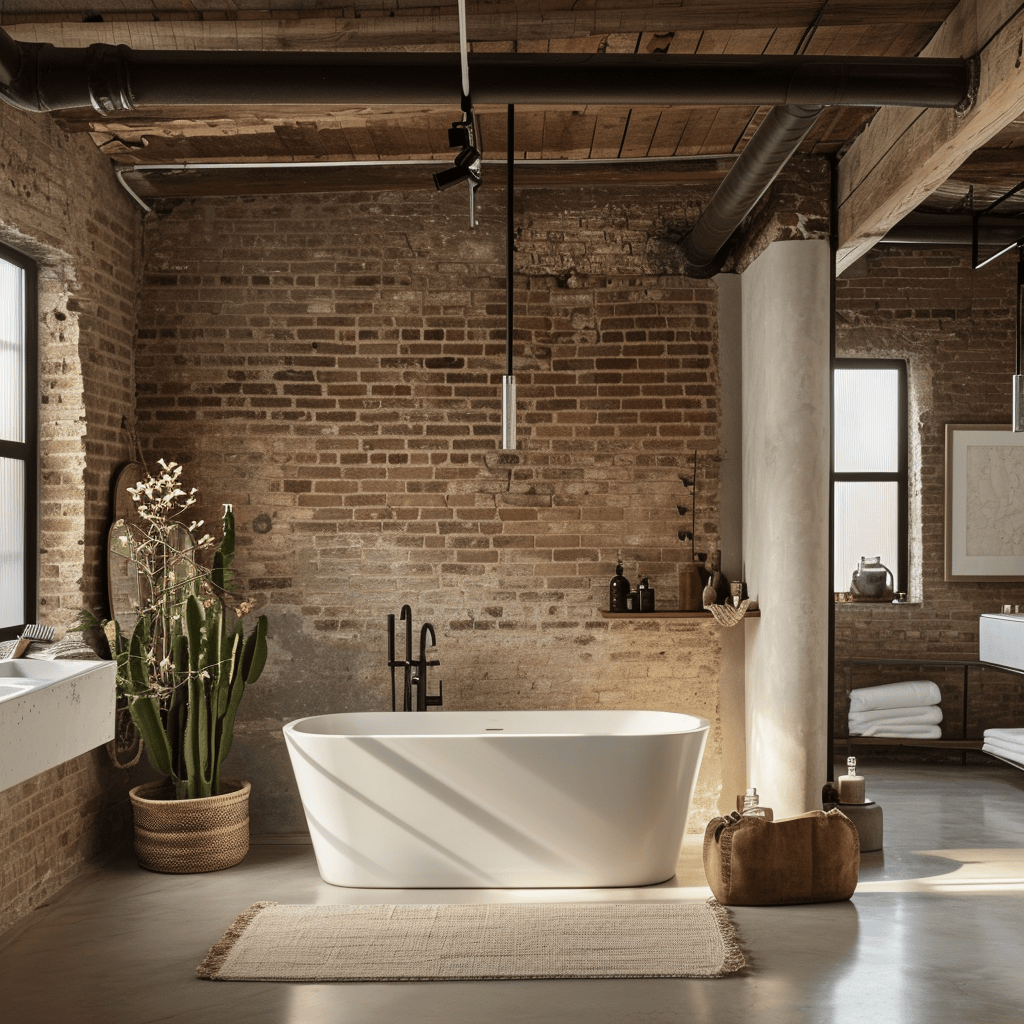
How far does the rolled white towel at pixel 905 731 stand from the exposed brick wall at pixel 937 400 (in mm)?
272

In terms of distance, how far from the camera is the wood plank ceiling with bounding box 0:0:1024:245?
11.8ft

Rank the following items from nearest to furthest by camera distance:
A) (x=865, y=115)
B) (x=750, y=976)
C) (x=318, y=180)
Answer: (x=750, y=976)
(x=865, y=115)
(x=318, y=180)

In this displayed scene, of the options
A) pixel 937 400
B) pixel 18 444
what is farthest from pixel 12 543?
pixel 937 400

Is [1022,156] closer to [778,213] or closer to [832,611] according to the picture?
[778,213]

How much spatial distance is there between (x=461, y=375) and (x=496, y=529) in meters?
0.82

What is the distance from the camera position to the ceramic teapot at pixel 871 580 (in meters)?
7.06

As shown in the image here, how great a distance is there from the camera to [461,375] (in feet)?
17.7

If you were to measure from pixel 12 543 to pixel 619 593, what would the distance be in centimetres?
282

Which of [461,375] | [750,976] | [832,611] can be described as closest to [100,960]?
[750,976]

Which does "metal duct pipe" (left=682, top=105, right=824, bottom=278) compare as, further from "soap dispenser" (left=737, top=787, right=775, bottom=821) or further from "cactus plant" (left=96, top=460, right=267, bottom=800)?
"cactus plant" (left=96, top=460, right=267, bottom=800)

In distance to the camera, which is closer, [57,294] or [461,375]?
[57,294]

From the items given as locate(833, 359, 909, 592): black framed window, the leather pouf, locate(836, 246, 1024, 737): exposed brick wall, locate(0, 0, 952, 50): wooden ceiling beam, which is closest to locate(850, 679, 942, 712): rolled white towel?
locate(836, 246, 1024, 737): exposed brick wall

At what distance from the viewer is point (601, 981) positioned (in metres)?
3.44

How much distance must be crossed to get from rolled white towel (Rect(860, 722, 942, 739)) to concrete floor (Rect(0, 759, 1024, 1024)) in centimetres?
179
